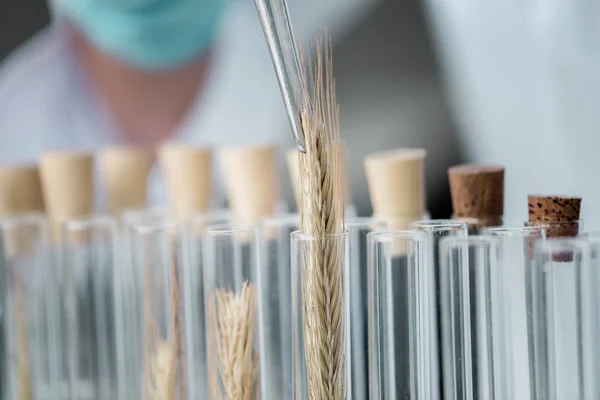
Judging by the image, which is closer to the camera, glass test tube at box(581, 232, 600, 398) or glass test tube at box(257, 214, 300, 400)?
glass test tube at box(581, 232, 600, 398)

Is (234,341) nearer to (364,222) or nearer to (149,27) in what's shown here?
(364,222)

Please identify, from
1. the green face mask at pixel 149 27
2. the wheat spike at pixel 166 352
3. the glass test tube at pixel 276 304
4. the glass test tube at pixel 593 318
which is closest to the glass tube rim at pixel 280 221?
the glass test tube at pixel 276 304

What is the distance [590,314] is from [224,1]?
0.81 m

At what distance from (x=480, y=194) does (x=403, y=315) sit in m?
0.16

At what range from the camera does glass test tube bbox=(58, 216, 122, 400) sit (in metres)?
1.06

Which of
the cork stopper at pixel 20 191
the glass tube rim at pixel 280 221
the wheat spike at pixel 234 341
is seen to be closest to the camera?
the wheat spike at pixel 234 341

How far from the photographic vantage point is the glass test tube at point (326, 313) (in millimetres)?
752

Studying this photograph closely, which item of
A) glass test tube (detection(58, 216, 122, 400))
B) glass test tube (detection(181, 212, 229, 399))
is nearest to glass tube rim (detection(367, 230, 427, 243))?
glass test tube (detection(181, 212, 229, 399))

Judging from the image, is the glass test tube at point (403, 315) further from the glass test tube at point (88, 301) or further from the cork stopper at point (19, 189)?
the cork stopper at point (19, 189)

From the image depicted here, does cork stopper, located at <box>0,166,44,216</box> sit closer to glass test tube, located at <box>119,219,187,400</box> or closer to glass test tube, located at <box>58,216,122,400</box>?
glass test tube, located at <box>58,216,122,400</box>

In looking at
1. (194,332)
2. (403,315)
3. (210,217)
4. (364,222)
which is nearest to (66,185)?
(210,217)

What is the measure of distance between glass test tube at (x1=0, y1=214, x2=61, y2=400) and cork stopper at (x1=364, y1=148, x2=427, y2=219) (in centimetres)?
47

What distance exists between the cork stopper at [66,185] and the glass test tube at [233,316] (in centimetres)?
36

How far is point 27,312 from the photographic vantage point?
1088 millimetres
